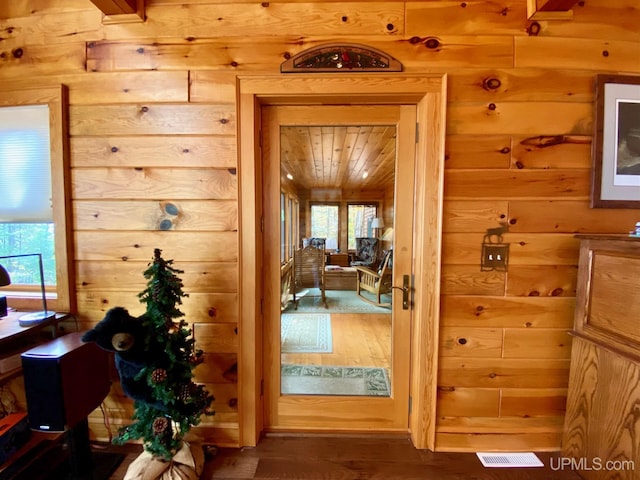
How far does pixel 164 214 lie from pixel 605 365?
7.99ft

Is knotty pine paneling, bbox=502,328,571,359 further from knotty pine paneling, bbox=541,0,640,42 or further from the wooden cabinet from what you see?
knotty pine paneling, bbox=541,0,640,42

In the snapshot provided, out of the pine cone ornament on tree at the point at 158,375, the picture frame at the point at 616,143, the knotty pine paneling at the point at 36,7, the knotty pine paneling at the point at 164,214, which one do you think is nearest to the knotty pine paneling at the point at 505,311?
the picture frame at the point at 616,143

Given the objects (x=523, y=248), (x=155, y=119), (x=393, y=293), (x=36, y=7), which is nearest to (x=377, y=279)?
(x=393, y=293)

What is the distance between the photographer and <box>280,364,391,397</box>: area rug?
5.67 ft

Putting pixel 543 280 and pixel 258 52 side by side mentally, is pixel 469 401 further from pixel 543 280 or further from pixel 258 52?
pixel 258 52

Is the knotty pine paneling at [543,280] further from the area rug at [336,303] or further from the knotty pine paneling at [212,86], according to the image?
the knotty pine paneling at [212,86]

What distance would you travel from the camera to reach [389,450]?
5.12 ft

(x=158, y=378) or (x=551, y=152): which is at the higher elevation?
(x=551, y=152)

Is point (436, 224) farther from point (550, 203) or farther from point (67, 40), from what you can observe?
point (67, 40)

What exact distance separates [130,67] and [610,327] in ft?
9.38

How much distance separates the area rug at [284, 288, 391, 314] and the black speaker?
1.15 metres

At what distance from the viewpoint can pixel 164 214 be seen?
5.03 feet

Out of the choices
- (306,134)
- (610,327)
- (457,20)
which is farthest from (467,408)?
(457,20)

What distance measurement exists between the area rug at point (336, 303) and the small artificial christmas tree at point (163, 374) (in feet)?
2.45
